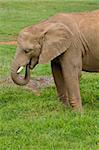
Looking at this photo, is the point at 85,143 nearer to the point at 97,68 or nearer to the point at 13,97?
the point at 97,68

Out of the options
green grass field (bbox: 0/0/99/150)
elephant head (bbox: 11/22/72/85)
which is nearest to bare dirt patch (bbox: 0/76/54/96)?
green grass field (bbox: 0/0/99/150)

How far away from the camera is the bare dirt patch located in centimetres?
1078

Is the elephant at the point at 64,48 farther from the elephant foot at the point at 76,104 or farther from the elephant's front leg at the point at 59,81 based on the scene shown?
the elephant's front leg at the point at 59,81

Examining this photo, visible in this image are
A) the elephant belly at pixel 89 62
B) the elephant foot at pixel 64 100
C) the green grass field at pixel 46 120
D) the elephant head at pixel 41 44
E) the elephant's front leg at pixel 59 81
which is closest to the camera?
the green grass field at pixel 46 120

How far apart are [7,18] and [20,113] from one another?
21.9 meters

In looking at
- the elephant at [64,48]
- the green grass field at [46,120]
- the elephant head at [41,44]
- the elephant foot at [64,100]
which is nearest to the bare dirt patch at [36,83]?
the green grass field at [46,120]

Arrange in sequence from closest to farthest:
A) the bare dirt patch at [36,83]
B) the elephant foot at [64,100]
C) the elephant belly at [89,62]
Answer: the elephant belly at [89,62] → the elephant foot at [64,100] → the bare dirt patch at [36,83]

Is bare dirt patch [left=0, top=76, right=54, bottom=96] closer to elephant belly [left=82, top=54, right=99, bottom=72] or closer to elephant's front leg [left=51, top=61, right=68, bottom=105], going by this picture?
elephant's front leg [left=51, top=61, right=68, bottom=105]

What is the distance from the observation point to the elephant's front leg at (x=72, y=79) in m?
8.62

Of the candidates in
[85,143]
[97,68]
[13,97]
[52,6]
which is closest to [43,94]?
[13,97]

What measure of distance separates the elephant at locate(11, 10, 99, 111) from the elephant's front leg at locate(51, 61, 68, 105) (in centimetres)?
19

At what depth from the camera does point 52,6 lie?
38.7 m

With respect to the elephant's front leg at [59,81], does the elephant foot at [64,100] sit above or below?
below

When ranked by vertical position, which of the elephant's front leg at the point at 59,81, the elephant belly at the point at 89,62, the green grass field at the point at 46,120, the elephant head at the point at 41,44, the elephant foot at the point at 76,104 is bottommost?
the green grass field at the point at 46,120
